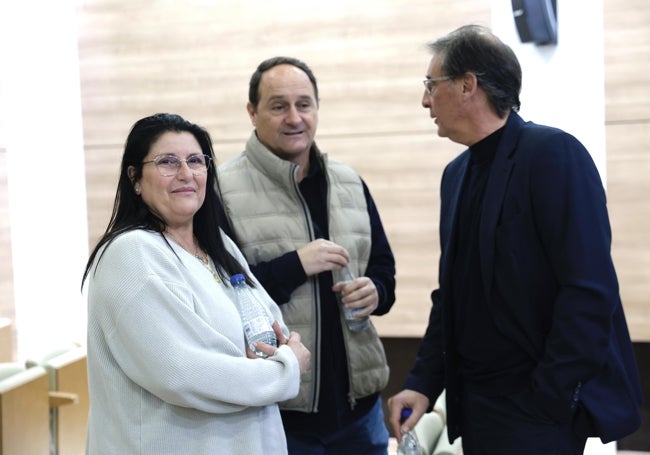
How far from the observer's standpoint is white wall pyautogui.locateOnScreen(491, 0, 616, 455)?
3.59 metres

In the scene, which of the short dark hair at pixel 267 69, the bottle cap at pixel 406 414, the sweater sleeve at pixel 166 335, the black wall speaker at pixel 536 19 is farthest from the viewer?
the black wall speaker at pixel 536 19

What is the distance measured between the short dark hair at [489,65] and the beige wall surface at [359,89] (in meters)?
1.85

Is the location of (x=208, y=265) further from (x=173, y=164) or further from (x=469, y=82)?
(x=469, y=82)

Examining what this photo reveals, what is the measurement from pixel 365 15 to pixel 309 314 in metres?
2.22

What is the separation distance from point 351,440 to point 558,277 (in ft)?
2.80

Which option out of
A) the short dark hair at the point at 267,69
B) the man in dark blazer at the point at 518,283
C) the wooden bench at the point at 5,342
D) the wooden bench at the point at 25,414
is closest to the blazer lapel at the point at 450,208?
the man in dark blazer at the point at 518,283

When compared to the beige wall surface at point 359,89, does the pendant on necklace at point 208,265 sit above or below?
below

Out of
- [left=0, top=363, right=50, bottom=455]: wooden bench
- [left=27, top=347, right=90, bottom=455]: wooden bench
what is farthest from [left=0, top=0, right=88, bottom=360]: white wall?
[left=0, top=363, right=50, bottom=455]: wooden bench

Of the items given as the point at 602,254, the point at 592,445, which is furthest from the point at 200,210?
the point at 592,445

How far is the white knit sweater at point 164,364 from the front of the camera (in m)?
1.56

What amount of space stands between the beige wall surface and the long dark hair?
2282mm

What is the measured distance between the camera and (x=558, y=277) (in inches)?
67.6

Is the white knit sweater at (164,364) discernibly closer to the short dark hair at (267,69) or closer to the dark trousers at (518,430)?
the dark trousers at (518,430)

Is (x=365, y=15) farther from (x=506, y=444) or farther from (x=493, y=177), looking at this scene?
(x=506, y=444)
